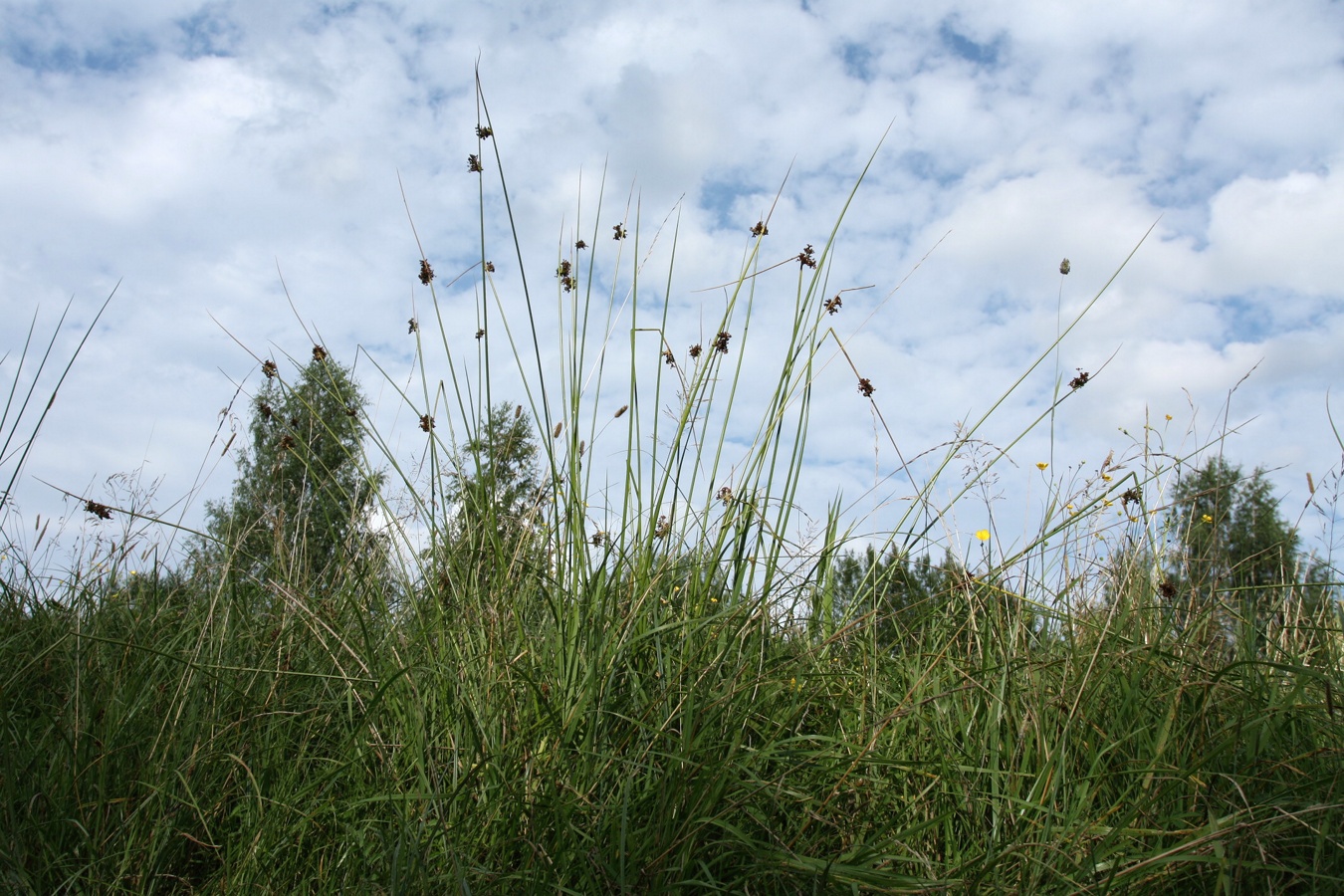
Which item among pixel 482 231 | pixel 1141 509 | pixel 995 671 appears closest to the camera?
pixel 995 671

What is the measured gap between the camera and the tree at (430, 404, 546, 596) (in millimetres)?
2023

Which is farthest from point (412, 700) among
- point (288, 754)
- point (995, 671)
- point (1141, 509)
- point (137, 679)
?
point (1141, 509)

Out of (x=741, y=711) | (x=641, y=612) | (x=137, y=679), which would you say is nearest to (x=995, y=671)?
(x=741, y=711)

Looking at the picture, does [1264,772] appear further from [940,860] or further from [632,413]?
[632,413]

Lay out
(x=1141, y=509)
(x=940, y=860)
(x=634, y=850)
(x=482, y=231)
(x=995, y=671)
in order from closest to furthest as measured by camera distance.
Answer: (x=634, y=850) → (x=940, y=860) → (x=995, y=671) → (x=482, y=231) → (x=1141, y=509)

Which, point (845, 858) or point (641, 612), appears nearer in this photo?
point (845, 858)

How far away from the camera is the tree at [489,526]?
6.64 feet

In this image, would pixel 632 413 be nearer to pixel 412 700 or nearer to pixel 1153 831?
pixel 412 700

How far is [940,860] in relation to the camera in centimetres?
168

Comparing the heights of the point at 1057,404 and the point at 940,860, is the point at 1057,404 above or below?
above

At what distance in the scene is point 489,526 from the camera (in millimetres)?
2006

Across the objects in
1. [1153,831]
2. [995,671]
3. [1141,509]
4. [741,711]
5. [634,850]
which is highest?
[1141,509]

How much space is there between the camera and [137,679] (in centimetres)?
212

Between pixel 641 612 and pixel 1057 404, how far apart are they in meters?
1.21
